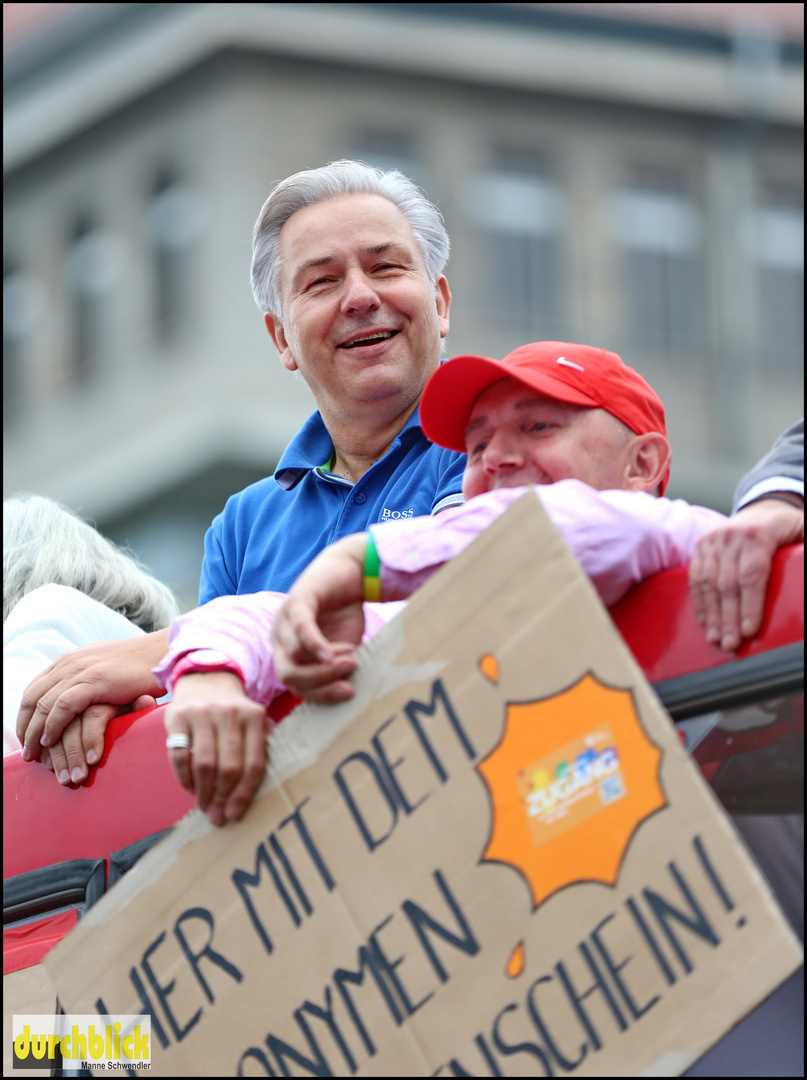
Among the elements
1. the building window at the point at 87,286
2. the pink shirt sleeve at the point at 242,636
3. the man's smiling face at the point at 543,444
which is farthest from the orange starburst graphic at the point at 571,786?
the building window at the point at 87,286

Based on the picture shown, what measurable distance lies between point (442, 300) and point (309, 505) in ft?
1.85

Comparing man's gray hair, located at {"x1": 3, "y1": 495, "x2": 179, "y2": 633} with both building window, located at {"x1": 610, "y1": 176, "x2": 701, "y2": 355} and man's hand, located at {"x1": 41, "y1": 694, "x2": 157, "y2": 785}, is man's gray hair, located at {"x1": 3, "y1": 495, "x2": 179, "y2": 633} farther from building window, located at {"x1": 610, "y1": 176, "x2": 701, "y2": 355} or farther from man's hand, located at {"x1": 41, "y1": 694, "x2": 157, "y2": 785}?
building window, located at {"x1": 610, "y1": 176, "x2": 701, "y2": 355}

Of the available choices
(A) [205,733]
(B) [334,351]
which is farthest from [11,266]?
(A) [205,733]

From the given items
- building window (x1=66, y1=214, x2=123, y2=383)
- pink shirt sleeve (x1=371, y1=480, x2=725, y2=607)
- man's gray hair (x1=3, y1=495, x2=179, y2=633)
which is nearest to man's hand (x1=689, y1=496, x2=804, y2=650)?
pink shirt sleeve (x1=371, y1=480, x2=725, y2=607)

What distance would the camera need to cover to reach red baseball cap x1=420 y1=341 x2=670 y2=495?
190cm

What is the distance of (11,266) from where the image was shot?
17938 mm

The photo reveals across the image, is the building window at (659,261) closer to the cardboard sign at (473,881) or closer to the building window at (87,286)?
the building window at (87,286)

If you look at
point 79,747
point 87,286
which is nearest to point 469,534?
point 79,747

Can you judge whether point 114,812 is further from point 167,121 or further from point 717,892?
point 167,121

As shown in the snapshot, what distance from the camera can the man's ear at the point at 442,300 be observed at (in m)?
2.93

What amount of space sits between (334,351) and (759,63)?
571 inches

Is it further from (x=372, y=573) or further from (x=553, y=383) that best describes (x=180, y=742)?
(x=553, y=383)

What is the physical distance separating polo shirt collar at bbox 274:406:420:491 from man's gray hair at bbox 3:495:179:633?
48 cm

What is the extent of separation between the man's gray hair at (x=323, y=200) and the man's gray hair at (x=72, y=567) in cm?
65
